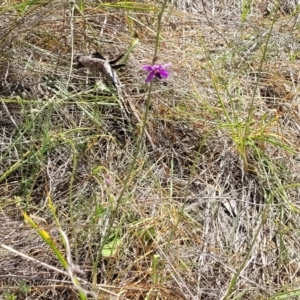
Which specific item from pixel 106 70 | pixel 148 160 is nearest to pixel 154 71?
pixel 148 160

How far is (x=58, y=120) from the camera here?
5.31 ft

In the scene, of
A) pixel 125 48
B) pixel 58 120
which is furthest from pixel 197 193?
pixel 125 48

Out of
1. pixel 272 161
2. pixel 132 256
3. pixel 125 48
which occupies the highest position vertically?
pixel 125 48

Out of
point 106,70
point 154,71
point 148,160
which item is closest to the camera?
point 154,71

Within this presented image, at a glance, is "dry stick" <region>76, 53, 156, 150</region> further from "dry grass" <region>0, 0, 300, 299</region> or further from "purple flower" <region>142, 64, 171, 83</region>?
"purple flower" <region>142, 64, 171, 83</region>

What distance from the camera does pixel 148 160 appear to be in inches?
62.1

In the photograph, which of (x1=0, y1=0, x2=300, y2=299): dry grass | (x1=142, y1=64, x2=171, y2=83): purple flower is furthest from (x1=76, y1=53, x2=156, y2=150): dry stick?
(x1=142, y1=64, x2=171, y2=83): purple flower

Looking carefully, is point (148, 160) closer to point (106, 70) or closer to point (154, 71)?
point (106, 70)

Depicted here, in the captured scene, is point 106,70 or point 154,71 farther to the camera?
point 106,70

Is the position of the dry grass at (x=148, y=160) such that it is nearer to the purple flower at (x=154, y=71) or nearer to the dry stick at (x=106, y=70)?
the dry stick at (x=106, y=70)

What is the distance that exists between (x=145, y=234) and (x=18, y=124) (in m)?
0.49

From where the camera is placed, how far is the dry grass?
130cm

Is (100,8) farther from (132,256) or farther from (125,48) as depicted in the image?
(132,256)

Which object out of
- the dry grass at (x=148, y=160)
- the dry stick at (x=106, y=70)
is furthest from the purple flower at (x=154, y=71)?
the dry stick at (x=106, y=70)
